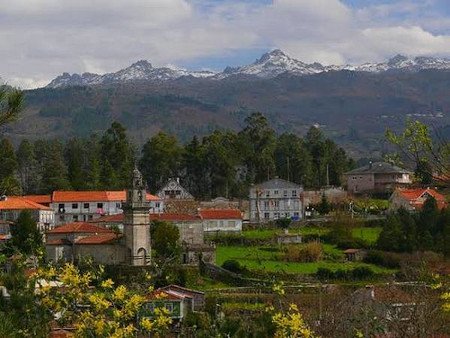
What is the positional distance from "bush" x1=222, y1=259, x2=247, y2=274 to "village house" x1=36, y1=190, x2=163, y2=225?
17.8 metres

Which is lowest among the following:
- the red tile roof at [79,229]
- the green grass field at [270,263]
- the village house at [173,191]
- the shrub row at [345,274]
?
the shrub row at [345,274]

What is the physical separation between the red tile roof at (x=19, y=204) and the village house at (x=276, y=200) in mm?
16335

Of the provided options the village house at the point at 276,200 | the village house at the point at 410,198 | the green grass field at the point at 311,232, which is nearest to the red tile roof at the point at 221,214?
the green grass field at the point at 311,232

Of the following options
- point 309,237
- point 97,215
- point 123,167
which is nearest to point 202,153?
point 123,167

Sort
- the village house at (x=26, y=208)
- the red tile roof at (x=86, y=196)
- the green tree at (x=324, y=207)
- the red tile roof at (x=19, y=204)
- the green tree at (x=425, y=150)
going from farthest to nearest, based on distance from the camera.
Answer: the green tree at (x=324, y=207), the red tile roof at (x=86, y=196), the red tile roof at (x=19, y=204), the village house at (x=26, y=208), the green tree at (x=425, y=150)

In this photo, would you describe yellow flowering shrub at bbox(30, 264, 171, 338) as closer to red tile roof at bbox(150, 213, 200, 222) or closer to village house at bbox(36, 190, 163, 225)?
red tile roof at bbox(150, 213, 200, 222)

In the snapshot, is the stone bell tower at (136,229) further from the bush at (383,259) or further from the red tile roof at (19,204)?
the red tile roof at (19,204)

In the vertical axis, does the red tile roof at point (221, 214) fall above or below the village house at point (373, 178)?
below

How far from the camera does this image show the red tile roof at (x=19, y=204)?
5887 centimetres

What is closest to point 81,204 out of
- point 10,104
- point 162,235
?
point 162,235

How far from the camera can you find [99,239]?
4700 cm

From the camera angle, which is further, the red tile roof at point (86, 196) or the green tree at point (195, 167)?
the green tree at point (195, 167)

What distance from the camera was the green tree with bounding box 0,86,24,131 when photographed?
1095 centimetres

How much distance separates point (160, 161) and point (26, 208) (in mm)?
20348
